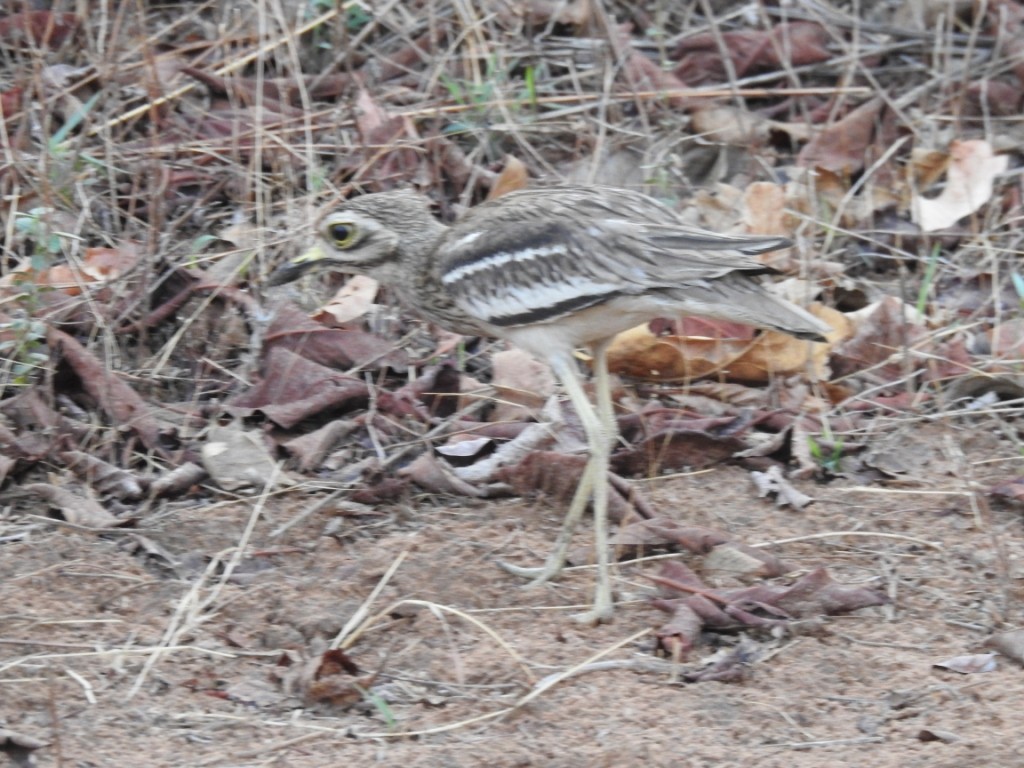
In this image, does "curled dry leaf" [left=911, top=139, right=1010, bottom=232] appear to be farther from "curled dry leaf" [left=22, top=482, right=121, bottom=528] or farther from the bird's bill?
"curled dry leaf" [left=22, top=482, right=121, bottom=528]

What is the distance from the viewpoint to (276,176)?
509 centimetres

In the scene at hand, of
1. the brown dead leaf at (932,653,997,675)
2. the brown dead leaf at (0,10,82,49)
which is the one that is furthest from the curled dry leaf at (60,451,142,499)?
the brown dead leaf at (932,653,997,675)

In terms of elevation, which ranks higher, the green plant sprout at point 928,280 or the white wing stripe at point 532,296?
the white wing stripe at point 532,296

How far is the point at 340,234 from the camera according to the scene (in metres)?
4.04

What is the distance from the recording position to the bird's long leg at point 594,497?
3.55m

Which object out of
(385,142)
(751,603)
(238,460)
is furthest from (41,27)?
(751,603)

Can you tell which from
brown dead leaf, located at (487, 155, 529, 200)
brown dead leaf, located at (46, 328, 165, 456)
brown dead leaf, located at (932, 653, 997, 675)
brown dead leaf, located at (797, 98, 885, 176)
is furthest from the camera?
brown dead leaf, located at (797, 98, 885, 176)

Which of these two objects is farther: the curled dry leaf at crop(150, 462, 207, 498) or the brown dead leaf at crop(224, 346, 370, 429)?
the brown dead leaf at crop(224, 346, 370, 429)

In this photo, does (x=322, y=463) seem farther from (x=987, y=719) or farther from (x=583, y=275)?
(x=987, y=719)

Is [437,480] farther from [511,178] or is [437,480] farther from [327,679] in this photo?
[511,178]

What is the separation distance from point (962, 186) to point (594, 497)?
93.0 inches

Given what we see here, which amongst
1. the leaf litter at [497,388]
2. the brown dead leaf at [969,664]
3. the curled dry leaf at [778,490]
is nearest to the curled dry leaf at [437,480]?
the leaf litter at [497,388]

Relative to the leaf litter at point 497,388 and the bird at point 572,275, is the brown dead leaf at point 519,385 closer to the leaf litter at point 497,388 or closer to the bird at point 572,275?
the leaf litter at point 497,388

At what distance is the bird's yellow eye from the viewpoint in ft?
13.2
